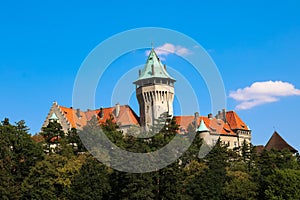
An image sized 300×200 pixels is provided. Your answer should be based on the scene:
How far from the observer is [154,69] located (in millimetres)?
86375

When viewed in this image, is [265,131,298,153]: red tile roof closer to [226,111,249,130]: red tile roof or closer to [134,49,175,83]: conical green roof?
[226,111,249,130]: red tile roof

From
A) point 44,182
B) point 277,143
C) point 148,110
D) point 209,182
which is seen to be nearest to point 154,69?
point 148,110

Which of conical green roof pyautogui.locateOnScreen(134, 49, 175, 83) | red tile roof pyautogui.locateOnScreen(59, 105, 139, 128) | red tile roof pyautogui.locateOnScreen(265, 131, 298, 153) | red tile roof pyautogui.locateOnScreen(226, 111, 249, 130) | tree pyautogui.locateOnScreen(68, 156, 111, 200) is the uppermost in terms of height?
conical green roof pyautogui.locateOnScreen(134, 49, 175, 83)

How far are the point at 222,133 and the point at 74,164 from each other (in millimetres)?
50396

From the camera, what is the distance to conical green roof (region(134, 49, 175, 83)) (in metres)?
85.8

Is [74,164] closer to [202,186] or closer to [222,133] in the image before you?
[202,186]

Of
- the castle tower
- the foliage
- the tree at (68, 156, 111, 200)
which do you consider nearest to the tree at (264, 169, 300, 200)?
the foliage

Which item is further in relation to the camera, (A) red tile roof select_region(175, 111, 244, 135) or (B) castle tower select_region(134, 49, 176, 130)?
(A) red tile roof select_region(175, 111, 244, 135)

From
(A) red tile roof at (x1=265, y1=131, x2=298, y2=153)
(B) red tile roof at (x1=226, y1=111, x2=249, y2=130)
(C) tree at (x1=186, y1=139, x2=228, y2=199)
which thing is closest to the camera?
(C) tree at (x1=186, y1=139, x2=228, y2=199)

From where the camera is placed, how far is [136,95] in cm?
8762

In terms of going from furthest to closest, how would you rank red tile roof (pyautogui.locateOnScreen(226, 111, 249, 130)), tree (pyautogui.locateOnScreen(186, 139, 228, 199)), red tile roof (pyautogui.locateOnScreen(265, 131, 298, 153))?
red tile roof (pyautogui.locateOnScreen(226, 111, 249, 130)) < red tile roof (pyautogui.locateOnScreen(265, 131, 298, 153)) < tree (pyautogui.locateOnScreen(186, 139, 228, 199))

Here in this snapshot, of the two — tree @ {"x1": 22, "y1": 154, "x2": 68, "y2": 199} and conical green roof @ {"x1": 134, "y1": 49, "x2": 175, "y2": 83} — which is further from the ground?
conical green roof @ {"x1": 134, "y1": 49, "x2": 175, "y2": 83}

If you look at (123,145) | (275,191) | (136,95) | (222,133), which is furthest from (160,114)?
(275,191)

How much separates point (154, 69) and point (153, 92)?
4724mm
